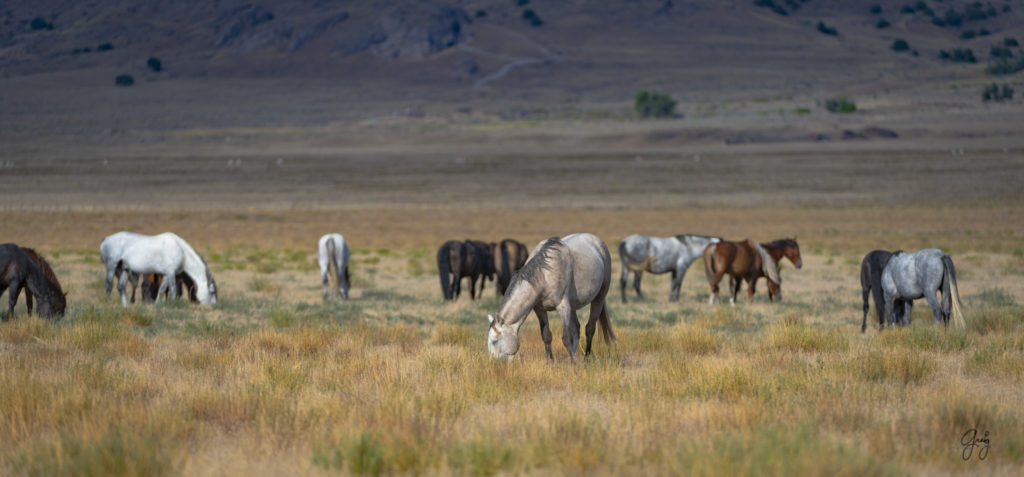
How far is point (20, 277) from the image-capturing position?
11.8 metres

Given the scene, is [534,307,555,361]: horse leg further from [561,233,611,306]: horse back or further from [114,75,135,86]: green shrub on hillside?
[114,75,135,86]: green shrub on hillside

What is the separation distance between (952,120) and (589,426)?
8067 centimetres

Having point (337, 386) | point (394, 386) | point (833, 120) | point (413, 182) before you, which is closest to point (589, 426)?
point (394, 386)

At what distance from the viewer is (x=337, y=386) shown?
796cm

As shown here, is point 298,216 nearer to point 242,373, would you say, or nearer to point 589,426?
point 242,373

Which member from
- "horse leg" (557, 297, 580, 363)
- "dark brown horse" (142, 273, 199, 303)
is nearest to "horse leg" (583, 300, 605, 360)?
"horse leg" (557, 297, 580, 363)


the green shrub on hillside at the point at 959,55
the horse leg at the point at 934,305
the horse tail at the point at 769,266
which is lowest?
the horse leg at the point at 934,305

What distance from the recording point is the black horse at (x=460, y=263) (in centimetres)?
1917

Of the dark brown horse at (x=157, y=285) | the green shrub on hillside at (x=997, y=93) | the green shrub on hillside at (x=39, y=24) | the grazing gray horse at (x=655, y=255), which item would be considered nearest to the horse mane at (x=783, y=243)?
the grazing gray horse at (x=655, y=255)

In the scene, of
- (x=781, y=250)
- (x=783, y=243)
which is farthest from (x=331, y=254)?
(x=783, y=243)

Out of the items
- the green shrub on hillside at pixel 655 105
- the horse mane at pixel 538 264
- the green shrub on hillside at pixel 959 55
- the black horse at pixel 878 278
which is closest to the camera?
the horse mane at pixel 538 264

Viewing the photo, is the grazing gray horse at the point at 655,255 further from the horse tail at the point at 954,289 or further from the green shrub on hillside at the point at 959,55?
the green shrub on hillside at the point at 959,55

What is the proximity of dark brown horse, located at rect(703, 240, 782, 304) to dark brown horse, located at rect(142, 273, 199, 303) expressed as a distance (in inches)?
392

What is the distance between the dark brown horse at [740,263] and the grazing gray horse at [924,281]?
5529mm
